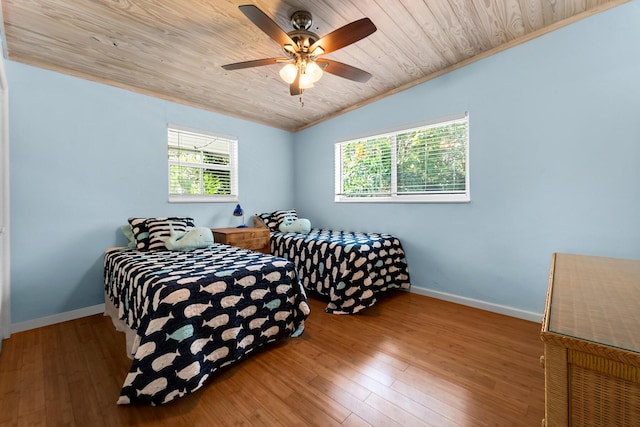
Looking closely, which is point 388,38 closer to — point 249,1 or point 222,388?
point 249,1

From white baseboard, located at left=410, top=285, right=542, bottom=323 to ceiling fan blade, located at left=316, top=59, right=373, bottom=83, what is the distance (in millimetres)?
2374

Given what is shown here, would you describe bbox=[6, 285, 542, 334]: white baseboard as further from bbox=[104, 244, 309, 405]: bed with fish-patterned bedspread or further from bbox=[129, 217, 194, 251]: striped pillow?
bbox=[129, 217, 194, 251]: striped pillow

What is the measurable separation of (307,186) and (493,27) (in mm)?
2985

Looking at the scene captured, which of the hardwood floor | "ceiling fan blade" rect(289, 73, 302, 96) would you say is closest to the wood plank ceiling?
"ceiling fan blade" rect(289, 73, 302, 96)

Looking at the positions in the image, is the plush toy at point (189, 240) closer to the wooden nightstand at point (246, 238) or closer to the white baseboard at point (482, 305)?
the wooden nightstand at point (246, 238)

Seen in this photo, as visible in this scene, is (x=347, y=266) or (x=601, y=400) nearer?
(x=601, y=400)

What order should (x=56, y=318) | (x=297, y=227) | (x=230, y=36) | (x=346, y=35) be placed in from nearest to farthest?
1. (x=346, y=35)
2. (x=230, y=36)
3. (x=56, y=318)
4. (x=297, y=227)

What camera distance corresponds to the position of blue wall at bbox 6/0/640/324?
1.98 meters

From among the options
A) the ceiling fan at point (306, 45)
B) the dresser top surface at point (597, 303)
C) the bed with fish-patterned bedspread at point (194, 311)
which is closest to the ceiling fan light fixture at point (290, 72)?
the ceiling fan at point (306, 45)

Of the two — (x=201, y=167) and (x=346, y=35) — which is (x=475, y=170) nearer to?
(x=346, y=35)

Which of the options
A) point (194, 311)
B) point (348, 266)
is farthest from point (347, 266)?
point (194, 311)

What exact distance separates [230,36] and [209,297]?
2006mm

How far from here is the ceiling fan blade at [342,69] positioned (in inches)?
77.8

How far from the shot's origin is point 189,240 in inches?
101
